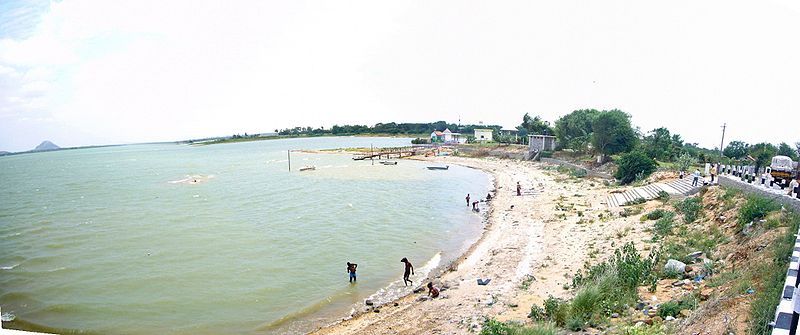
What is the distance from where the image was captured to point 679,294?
33.6ft

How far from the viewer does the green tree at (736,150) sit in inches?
1850

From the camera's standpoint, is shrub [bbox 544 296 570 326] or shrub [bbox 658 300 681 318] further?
shrub [bbox 544 296 570 326]

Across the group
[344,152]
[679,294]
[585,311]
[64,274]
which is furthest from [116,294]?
[344,152]

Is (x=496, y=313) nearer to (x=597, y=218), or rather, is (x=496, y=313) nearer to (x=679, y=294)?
(x=679, y=294)

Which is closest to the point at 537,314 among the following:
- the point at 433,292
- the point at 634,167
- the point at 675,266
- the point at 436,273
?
the point at 433,292

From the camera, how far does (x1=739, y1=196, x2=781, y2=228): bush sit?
503 inches

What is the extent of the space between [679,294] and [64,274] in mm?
24839

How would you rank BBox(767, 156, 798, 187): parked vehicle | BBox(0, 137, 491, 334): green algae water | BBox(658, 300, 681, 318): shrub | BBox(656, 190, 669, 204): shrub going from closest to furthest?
BBox(658, 300, 681, 318): shrub → BBox(0, 137, 491, 334): green algae water → BBox(767, 156, 798, 187): parked vehicle → BBox(656, 190, 669, 204): shrub

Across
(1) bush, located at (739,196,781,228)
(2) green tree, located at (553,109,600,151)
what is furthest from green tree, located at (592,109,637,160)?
(1) bush, located at (739,196,781,228)

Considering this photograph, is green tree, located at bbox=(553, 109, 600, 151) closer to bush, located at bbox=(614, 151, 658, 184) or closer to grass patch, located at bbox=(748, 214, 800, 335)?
bush, located at bbox=(614, 151, 658, 184)

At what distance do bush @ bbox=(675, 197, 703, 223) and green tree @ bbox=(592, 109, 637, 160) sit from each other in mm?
30274

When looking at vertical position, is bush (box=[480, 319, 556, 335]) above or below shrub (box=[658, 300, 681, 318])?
below

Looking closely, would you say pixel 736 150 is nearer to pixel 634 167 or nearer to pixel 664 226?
pixel 634 167

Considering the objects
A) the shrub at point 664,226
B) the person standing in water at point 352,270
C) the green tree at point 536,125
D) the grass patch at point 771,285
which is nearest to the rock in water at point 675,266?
the grass patch at point 771,285
